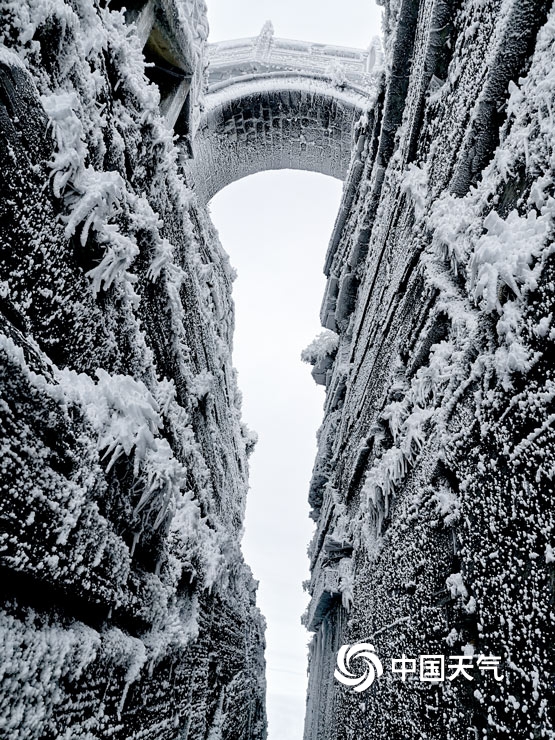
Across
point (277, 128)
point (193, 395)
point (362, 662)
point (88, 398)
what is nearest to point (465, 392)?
point (88, 398)

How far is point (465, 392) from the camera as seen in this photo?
158 centimetres

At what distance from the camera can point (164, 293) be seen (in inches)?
97.7

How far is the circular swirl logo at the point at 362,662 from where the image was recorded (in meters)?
2.47

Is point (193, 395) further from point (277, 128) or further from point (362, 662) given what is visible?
point (277, 128)

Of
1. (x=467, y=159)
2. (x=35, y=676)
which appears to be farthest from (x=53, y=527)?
(x=467, y=159)

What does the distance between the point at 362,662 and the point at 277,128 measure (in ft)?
27.5

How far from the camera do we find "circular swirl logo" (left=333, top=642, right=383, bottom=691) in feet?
8.09

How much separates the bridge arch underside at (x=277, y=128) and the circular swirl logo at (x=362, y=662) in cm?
687

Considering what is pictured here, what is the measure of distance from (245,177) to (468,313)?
7.73m

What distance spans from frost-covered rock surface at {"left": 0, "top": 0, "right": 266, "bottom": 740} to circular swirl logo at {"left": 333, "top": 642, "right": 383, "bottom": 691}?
1.06 m

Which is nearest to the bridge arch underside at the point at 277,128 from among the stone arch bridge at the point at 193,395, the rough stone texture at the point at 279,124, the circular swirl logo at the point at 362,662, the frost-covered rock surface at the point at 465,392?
the rough stone texture at the point at 279,124

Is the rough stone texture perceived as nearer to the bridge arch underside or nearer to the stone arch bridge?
the bridge arch underside

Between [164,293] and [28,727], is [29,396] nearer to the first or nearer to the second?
[28,727]

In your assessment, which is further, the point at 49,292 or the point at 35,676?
the point at 49,292
